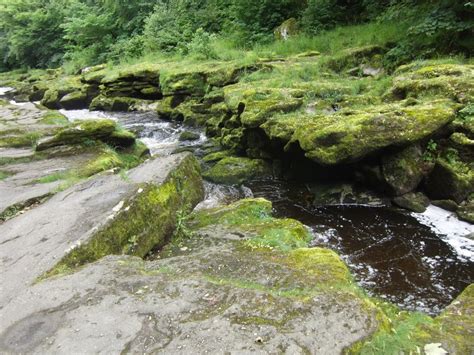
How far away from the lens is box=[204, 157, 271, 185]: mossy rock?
30.6 ft

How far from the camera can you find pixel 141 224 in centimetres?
512

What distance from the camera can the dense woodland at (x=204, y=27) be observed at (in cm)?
1120

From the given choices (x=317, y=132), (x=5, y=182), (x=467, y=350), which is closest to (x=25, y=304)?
(x=467, y=350)

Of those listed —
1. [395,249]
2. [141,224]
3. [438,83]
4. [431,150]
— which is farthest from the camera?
[438,83]

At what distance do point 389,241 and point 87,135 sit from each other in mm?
6709

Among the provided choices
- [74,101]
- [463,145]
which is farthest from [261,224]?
[74,101]

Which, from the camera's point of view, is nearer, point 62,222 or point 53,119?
point 62,222

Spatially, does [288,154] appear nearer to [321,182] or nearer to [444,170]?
[321,182]

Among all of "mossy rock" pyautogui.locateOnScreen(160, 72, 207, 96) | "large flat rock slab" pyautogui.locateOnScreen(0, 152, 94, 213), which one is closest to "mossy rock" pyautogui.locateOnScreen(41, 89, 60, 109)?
"mossy rock" pyautogui.locateOnScreen(160, 72, 207, 96)

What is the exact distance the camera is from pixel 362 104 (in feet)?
29.8

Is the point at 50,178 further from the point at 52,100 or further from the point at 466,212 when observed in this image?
the point at 52,100

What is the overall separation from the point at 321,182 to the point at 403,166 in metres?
1.63

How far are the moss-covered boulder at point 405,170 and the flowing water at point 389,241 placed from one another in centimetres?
46

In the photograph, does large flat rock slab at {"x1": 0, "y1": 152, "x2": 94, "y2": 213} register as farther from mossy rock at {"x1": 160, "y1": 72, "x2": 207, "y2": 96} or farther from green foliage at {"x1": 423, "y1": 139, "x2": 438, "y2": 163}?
mossy rock at {"x1": 160, "y1": 72, "x2": 207, "y2": 96}
